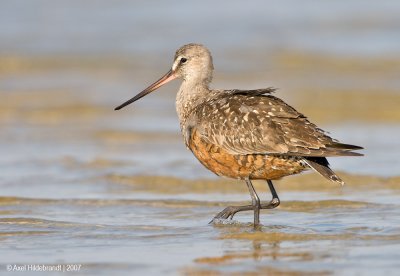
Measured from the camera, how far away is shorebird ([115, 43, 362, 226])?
8.44m

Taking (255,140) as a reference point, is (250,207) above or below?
below

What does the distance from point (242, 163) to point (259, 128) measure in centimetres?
35

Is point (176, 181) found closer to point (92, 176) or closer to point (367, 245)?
point (92, 176)

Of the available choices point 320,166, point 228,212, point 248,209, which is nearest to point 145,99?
point 248,209

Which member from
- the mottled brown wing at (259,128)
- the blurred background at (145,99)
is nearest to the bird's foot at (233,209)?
the blurred background at (145,99)

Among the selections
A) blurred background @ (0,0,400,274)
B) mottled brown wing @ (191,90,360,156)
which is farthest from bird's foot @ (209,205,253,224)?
mottled brown wing @ (191,90,360,156)

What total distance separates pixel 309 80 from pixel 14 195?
7819 millimetres

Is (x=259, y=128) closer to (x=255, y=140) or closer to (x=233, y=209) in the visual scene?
(x=255, y=140)

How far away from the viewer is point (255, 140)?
8633 millimetres

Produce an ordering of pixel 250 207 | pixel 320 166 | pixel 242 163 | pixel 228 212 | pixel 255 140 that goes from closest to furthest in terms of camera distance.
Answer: pixel 320 166 < pixel 255 140 < pixel 242 163 < pixel 228 212 < pixel 250 207

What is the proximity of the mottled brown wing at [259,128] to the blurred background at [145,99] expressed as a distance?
2.63ft

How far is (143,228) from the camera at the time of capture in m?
8.60

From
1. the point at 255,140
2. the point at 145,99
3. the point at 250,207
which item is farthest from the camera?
the point at 145,99

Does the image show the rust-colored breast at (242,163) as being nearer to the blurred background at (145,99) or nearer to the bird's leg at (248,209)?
the bird's leg at (248,209)
